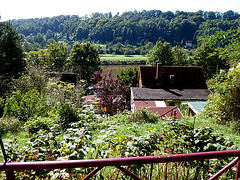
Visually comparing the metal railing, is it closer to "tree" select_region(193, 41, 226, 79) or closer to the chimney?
the chimney

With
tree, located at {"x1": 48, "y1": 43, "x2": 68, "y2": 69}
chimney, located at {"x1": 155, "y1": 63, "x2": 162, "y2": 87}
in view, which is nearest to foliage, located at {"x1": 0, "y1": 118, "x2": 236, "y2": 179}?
chimney, located at {"x1": 155, "y1": 63, "x2": 162, "y2": 87}

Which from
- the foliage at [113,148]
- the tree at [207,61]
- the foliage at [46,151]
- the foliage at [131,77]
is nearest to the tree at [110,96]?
the foliage at [113,148]

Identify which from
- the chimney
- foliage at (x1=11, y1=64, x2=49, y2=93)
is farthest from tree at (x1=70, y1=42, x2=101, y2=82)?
foliage at (x1=11, y1=64, x2=49, y2=93)

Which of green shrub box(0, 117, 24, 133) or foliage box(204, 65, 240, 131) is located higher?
foliage box(204, 65, 240, 131)

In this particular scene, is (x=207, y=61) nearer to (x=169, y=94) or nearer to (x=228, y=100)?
(x=169, y=94)

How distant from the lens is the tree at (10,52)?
19.6 m

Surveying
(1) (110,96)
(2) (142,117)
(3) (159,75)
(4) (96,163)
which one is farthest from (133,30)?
(4) (96,163)

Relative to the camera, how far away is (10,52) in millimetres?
20422

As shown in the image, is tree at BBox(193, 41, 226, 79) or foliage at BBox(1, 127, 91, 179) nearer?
foliage at BBox(1, 127, 91, 179)

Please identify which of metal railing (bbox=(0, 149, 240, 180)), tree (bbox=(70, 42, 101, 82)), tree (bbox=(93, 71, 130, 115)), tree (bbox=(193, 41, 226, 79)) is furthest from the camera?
tree (bbox=(70, 42, 101, 82))

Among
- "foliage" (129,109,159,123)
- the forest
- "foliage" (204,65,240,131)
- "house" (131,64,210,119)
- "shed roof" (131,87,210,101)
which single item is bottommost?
"shed roof" (131,87,210,101)

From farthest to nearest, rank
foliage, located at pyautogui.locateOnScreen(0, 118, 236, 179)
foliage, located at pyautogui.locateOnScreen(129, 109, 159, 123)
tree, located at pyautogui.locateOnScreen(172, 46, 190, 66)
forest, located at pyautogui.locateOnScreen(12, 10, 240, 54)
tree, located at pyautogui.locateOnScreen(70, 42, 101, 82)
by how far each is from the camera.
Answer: forest, located at pyautogui.locateOnScreen(12, 10, 240, 54) → tree, located at pyautogui.locateOnScreen(172, 46, 190, 66) → tree, located at pyautogui.locateOnScreen(70, 42, 101, 82) → foliage, located at pyautogui.locateOnScreen(129, 109, 159, 123) → foliage, located at pyautogui.locateOnScreen(0, 118, 236, 179)

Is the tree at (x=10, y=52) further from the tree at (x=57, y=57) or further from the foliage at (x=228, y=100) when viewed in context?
the foliage at (x=228, y=100)

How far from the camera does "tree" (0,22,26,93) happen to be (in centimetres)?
1959
